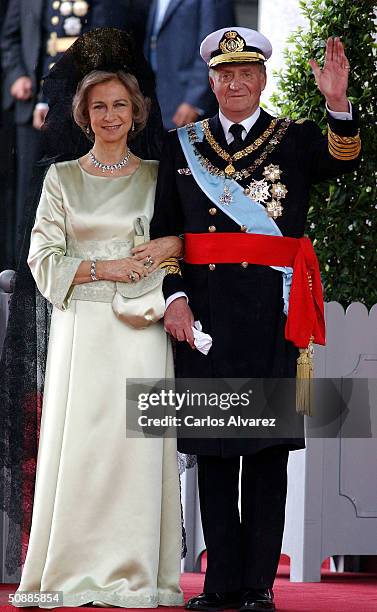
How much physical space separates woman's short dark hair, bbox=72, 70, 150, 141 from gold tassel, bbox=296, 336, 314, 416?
91cm

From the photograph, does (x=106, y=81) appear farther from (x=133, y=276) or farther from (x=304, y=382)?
(x=304, y=382)

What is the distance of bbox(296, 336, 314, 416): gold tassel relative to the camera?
3.78 metres

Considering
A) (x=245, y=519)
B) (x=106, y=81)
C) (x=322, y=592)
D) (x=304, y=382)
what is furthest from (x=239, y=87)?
(x=322, y=592)

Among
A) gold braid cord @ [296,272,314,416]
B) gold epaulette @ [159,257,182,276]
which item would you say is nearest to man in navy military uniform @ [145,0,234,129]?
gold epaulette @ [159,257,182,276]

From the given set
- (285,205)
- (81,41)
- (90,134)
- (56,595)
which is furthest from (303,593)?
(81,41)

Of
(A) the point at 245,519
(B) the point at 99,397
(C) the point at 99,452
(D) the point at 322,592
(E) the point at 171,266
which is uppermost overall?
(E) the point at 171,266

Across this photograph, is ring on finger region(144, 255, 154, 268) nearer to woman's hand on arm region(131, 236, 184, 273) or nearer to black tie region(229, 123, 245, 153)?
woman's hand on arm region(131, 236, 184, 273)

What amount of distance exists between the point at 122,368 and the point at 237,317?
0.40 meters

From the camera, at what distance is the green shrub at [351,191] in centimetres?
512

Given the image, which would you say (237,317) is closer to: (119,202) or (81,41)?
(119,202)

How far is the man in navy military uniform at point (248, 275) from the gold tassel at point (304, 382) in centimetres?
3

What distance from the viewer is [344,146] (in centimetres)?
373

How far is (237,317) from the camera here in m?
3.79

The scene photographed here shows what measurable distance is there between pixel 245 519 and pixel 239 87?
128 cm
